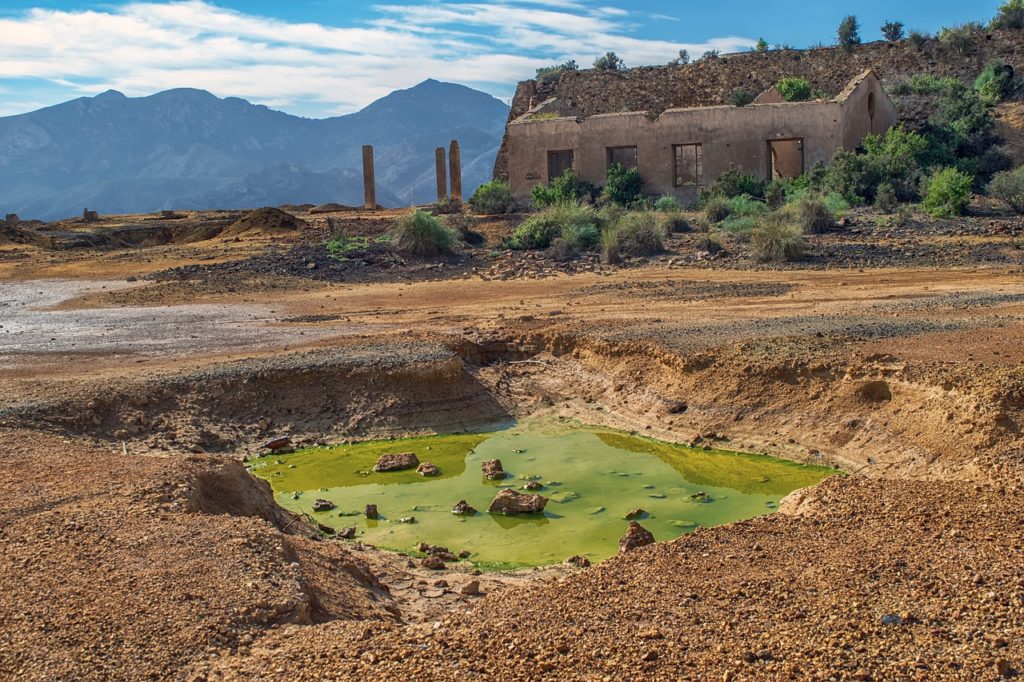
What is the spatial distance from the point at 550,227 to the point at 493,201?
647cm

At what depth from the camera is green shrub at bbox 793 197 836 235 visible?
2208cm

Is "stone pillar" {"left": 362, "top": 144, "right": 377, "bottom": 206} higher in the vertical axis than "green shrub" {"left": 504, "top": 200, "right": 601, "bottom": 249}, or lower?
higher

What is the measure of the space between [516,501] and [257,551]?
3.35 m

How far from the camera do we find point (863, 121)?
29984mm


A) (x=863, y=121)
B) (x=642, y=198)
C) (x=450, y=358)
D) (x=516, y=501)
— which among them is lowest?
(x=516, y=501)

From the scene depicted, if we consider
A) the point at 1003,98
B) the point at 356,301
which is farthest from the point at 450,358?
the point at 1003,98

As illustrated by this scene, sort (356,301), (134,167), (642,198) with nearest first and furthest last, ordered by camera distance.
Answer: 1. (356,301)
2. (642,198)
3. (134,167)

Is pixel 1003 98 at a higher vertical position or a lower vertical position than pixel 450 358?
higher

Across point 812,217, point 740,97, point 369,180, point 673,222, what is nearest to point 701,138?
point 673,222

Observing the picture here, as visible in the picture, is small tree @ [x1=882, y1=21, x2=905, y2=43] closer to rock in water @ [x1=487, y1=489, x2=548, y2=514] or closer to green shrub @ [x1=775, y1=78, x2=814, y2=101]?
green shrub @ [x1=775, y1=78, x2=814, y2=101]

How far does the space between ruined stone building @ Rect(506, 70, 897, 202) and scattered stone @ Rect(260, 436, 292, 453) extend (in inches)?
789

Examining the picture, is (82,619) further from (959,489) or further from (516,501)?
(959,489)

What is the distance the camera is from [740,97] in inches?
1512

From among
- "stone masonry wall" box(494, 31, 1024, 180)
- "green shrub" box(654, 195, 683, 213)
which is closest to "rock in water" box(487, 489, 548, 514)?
"green shrub" box(654, 195, 683, 213)
